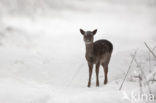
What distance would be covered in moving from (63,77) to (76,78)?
34 centimetres

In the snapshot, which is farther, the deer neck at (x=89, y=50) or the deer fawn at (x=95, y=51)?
the deer neck at (x=89, y=50)

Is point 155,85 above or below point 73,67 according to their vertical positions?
above

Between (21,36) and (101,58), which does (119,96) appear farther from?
(21,36)

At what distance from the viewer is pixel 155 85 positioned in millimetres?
2527

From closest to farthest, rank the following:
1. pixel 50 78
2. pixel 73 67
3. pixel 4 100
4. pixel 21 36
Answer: pixel 4 100 < pixel 50 78 < pixel 73 67 < pixel 21 36

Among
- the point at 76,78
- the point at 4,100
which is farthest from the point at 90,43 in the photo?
the point at 4,100

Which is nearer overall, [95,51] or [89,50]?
[89,50]

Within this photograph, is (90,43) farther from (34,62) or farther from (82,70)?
(34,62)

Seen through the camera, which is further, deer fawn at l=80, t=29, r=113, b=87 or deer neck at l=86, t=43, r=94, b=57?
deer neck at l=86, t=43, r=94, b=57

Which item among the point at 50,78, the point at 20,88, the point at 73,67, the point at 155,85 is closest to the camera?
the point at 155,85

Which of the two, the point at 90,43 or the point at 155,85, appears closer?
the point at 155,85

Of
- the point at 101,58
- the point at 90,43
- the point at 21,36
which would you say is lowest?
the point at 21,36

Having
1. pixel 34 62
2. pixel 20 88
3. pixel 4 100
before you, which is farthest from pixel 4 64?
pixel 4 100

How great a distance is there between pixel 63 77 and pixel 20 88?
11.5 feet
